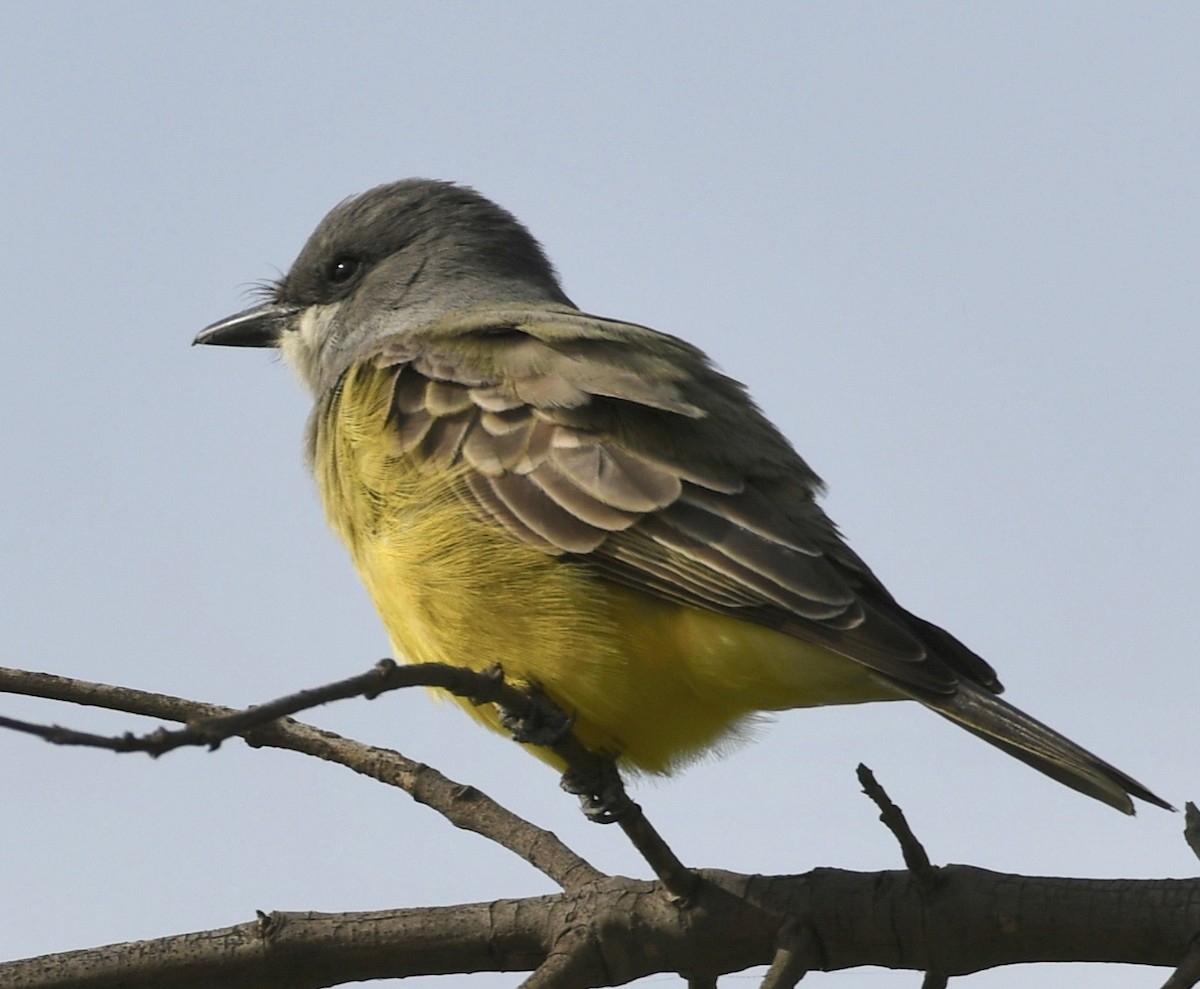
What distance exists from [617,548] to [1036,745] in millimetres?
1411

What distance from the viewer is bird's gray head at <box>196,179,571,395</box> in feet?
25.4

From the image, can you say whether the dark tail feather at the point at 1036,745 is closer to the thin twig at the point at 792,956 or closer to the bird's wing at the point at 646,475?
the bird's wing at the point at 646,475

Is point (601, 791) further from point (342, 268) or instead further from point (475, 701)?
point (342, 268)

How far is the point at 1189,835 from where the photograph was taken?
151 inches

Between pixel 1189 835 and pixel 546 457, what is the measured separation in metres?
2.47

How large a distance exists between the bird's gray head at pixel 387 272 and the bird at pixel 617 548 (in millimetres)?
1105

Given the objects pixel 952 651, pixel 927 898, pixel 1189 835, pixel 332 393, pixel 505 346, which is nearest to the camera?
pixel 1189 835

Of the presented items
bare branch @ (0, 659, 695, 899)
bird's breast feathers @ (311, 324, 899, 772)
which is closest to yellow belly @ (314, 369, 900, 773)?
bird's breast feathers @ (311, 324, 899, 772)

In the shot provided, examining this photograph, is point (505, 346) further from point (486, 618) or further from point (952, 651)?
A: point (952, 651)

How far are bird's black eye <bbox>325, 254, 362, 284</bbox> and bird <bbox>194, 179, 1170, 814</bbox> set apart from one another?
1.51 meters

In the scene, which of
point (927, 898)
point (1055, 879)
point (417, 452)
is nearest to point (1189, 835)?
point (1055, 879)

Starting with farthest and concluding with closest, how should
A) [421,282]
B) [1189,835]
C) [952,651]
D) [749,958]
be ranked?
1. [421,282]
2. [952,651]
3. [749,958]
4. [1189,835]

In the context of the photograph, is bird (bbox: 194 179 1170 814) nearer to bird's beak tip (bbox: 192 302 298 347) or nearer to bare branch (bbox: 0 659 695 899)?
bare branch (bbox: 0 659 695 899)

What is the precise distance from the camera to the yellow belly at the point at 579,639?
199 inches
